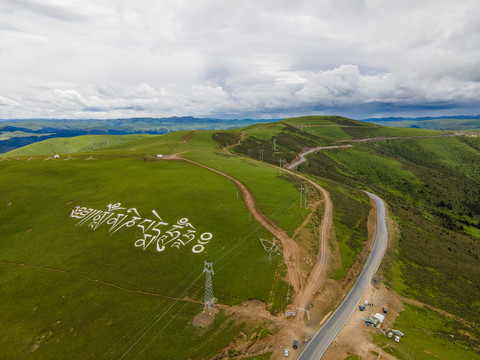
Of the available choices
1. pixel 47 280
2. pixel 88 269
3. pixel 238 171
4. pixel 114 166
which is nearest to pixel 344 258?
pixel 238 171

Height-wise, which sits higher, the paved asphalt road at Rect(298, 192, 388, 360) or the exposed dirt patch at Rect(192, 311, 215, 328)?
the exposed dirt patch at Rect(192, 311, 215, 328)

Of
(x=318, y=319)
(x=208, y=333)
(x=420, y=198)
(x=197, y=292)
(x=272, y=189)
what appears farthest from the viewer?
(x=420, y=198)

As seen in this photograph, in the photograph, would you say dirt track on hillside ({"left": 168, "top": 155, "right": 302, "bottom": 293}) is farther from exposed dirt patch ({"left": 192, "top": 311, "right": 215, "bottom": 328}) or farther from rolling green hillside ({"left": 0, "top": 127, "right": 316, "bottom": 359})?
exposed dirt patch ({"left": 192, "top": 311, "right": 215, "bottom": 328})

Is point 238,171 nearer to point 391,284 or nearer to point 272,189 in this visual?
point 272,189

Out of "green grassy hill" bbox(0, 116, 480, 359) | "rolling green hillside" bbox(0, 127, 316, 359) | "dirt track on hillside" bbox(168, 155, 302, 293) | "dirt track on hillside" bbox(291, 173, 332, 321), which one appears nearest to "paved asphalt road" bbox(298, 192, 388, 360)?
"green grassy hill" bbox(0, 116, 480, 359)

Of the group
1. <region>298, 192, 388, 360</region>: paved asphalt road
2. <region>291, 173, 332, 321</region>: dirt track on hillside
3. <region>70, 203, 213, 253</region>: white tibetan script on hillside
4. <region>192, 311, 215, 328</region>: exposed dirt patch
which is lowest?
<region>298, 192, 388, 360</region>: paved asphalt road

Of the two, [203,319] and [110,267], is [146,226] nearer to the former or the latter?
[110,267]
